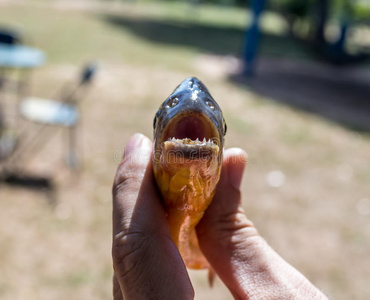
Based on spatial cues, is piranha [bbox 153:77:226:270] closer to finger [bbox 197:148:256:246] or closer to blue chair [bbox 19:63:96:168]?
finger [bbox 197:148:256:246]

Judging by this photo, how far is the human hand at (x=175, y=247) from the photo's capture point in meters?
1.77

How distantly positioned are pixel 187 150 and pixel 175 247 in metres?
0.49

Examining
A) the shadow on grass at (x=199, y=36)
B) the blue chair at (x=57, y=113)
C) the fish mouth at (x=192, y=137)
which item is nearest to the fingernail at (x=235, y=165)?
the fish mouth at (x=192, y=137)

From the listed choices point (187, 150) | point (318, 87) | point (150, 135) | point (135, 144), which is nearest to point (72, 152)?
point (150, 135)

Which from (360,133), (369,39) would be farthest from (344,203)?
(369,39)

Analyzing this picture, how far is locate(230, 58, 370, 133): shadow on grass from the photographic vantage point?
Answer: 38.9 feet

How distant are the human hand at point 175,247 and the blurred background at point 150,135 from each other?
2.83 metres

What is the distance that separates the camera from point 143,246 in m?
1.80

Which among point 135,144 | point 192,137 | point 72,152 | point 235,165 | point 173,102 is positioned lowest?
point 72,152

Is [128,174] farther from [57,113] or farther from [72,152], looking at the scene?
[72,152]

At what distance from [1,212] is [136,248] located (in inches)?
188

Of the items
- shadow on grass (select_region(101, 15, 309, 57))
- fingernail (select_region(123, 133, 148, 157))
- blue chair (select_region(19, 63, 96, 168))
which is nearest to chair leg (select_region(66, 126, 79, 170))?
blue chair (select_region(19, 63, 96, 168))

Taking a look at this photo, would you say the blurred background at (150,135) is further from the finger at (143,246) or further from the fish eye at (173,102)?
the fish eye at (173,102)

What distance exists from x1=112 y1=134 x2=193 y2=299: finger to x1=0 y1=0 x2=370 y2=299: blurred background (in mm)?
3178
